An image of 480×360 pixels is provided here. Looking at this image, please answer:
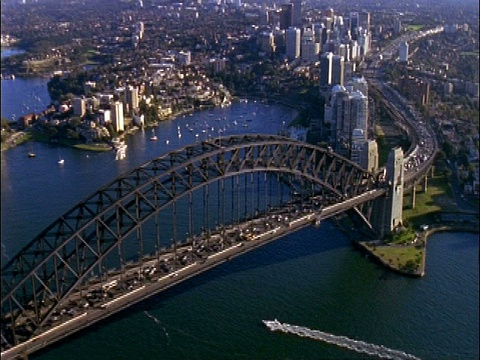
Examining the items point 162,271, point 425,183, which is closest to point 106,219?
point 162,271

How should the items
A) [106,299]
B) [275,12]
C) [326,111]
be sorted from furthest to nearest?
[275,12]
[326,111]
[106,299]

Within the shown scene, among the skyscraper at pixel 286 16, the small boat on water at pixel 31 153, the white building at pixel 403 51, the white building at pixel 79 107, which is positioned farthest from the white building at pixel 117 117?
the white building at pixel 403 51

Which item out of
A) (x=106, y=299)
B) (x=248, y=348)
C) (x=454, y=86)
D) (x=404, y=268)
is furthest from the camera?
(x=454, y=86)

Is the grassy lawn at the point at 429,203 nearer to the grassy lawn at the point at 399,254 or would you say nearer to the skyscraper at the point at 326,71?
the grassy lawn at the point at 399,254

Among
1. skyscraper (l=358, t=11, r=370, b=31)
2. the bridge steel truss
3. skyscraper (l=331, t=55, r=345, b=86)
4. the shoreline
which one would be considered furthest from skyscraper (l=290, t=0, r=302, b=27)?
the bridge steel truss

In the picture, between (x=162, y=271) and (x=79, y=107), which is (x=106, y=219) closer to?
(x=162, y=271)

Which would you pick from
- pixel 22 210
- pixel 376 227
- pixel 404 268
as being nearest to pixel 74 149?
pixel 22 210

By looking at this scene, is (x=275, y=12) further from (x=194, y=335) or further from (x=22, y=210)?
(x=194, y=335)
